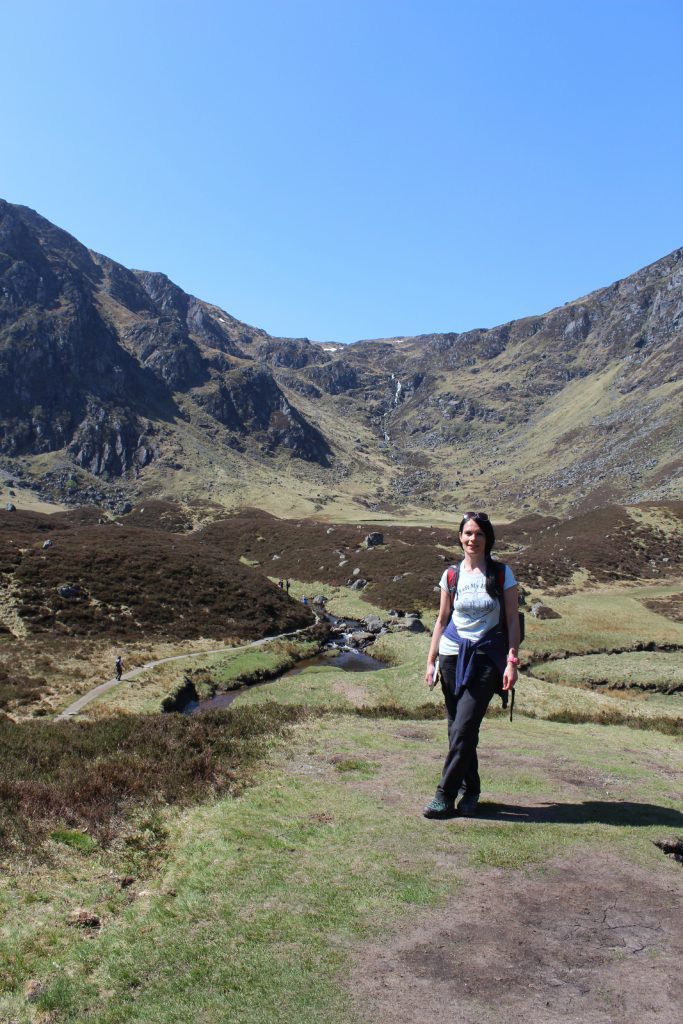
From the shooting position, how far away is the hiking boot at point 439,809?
10.0 meters

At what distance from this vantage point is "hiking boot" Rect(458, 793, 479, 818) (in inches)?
400

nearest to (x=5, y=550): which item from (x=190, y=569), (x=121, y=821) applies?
(x=190, y=569)

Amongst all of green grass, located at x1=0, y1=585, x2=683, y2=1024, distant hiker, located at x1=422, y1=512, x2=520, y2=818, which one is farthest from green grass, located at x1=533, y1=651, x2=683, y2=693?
distant hiker, located at x1=422, y1=512, x2=520, y2=818

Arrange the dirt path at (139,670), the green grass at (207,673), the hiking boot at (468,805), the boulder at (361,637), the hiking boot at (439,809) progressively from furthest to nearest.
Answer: the boulder at (361,637), the green grass at (207,673), the dirt path at (139,670), the hiking boot at (468,805), the hiking boot at (439,809)

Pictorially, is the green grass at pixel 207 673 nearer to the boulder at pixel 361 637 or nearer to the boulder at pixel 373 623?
the boulder at pixel 361 637

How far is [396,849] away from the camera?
29.0ft

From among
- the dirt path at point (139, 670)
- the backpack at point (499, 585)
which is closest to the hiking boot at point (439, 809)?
the backpack at point (499, 585)

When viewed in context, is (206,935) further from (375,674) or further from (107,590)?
(107,590)

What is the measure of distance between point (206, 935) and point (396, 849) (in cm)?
334

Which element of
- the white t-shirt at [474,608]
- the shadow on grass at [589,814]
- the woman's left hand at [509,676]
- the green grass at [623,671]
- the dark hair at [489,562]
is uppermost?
the dark hair at [489,562]

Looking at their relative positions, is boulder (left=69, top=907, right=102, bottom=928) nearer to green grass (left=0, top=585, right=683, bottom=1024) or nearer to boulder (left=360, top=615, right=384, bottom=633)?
green grass (left=0, top=585, right=683, bottom=1024)

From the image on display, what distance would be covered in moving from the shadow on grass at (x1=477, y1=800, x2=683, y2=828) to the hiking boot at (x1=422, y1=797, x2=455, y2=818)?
580mm

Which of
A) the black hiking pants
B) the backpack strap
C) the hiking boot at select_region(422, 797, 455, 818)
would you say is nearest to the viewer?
the black hiking pants

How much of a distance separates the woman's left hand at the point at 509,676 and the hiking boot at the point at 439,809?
2696mm
